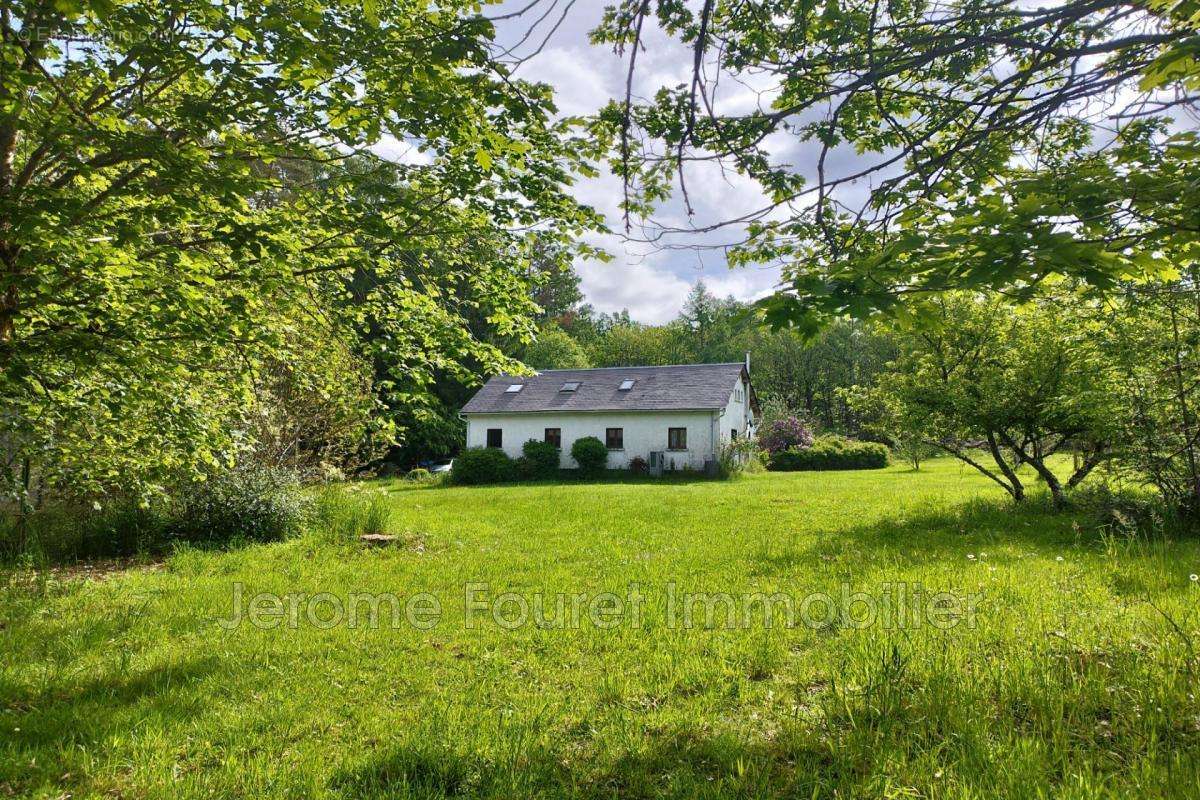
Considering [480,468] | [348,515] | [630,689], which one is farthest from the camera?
[480,468]

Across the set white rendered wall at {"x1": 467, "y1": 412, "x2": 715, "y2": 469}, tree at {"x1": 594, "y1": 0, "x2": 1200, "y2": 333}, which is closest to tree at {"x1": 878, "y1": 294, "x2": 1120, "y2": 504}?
tree at {"x1": 594, "y1": 0, "x2": 1200, "y2": 333}

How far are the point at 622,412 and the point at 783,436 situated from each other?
10.1 metres

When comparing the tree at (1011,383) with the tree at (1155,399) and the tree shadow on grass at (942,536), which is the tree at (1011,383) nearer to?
the tree at (1155,399)

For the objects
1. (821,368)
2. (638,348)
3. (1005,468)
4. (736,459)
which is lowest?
(736,459)

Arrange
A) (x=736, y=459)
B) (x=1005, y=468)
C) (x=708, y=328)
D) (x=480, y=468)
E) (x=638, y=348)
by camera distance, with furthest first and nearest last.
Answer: (x=708, y=328) < (x=638, y=348) < (x=736, y=459) < (x=480, y=468) < (x=1005, y=468)

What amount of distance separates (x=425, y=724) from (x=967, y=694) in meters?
3.03

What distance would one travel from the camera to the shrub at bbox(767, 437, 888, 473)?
28.2m

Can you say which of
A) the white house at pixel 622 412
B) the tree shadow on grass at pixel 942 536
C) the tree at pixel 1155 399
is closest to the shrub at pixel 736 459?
the white house at pixel 622 412

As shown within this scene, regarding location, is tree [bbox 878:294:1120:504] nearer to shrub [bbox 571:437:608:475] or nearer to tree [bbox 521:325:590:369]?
shrub [bbox 571:437:608:475]

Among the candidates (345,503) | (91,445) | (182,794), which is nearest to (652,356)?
(345,503)

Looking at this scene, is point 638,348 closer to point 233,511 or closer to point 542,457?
point 542,457

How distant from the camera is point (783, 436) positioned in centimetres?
3075

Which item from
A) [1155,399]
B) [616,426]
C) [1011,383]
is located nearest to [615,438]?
[616,426]

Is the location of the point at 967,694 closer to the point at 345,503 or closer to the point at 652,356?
the point at 345,503
